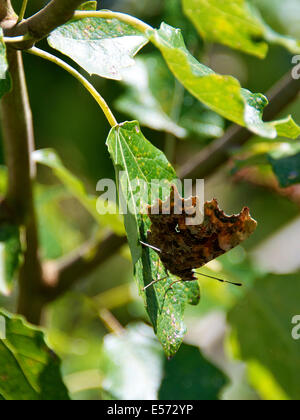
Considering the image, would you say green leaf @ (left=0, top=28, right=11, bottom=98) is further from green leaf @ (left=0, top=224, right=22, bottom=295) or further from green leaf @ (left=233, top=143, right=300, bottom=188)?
green leaf @ (left=233, top=143, right=300, bottom=188)

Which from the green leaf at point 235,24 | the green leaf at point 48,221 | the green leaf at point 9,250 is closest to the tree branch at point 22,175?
the green leaf at point 9,250

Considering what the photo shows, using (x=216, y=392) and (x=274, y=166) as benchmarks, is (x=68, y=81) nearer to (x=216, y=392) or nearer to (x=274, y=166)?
(x=274, y=166)

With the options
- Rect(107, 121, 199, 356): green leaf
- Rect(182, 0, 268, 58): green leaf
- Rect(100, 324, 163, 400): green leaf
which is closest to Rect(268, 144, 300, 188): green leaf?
Rect(182, 0, 268, 58): green leaf

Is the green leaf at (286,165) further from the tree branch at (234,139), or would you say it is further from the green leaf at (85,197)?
the green leaf at (85,197)

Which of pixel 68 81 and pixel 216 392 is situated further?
pixel 68 81

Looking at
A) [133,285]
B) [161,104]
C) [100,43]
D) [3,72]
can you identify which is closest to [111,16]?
[100,43]
